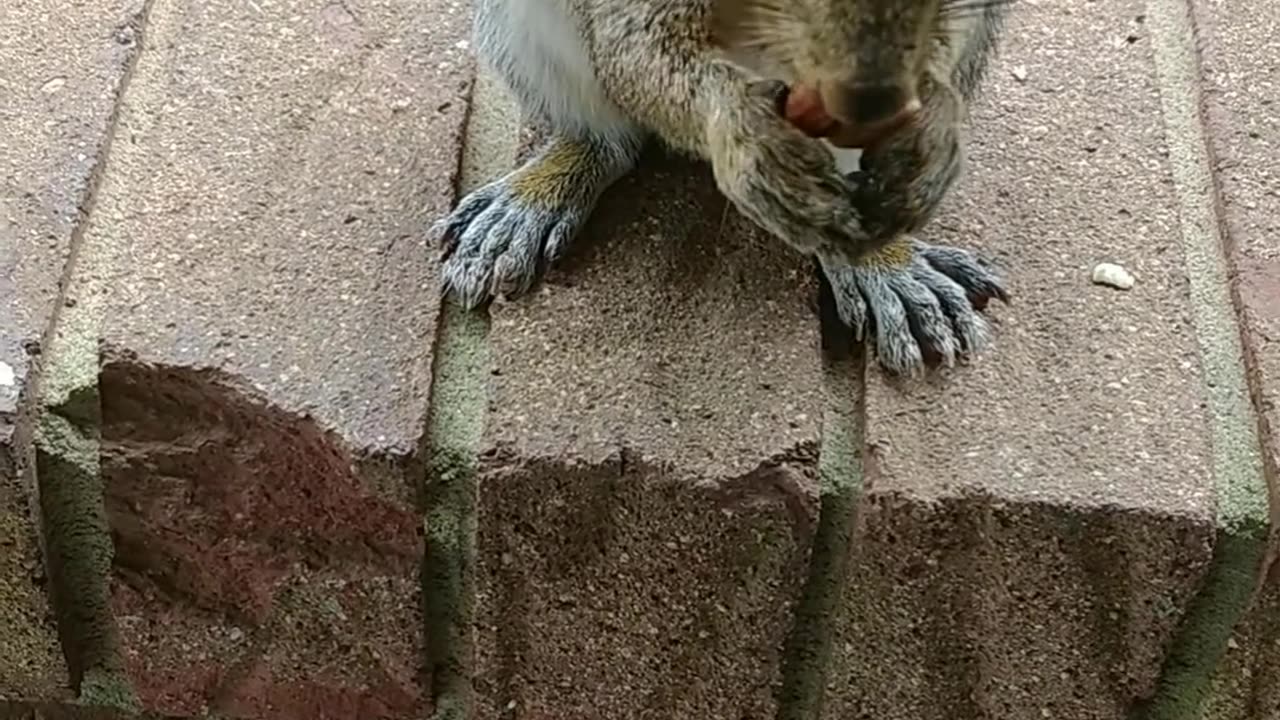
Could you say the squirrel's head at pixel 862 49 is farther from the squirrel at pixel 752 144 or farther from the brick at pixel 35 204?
the brick at pixel 35 204

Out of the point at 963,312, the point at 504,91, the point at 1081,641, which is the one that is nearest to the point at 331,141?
the point at 504,91

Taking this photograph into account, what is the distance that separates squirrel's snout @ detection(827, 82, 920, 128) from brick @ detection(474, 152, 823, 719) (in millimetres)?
188

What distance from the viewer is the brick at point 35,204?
0.90 m

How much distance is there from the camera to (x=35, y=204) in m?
0.97

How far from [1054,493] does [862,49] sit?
9.9 inches

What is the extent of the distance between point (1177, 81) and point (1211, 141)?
0.23 feet

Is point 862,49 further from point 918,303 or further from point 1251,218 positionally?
point 1251,218

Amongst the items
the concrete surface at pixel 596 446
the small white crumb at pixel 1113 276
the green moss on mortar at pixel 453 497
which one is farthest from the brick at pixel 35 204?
the small white crumb at pixel 1113 276

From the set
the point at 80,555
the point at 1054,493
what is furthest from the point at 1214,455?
the point at 80,555

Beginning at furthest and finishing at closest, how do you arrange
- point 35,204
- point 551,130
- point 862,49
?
point 551,130
point 35,204
point 862,49

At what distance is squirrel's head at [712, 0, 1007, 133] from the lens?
2.33 feet

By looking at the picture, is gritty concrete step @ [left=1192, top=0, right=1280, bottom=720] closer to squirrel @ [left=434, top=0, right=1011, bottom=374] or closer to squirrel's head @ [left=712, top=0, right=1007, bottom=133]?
squirrel @ [left=434, top=0, right=1011, bottom=374]

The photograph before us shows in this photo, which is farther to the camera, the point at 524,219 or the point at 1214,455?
the point at 524,219

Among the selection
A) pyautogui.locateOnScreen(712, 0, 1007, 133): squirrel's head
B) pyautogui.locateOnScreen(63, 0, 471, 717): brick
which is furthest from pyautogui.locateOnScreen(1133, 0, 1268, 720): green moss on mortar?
pyautogui.locateOnScreen(63, 0, 471, 717): brick
